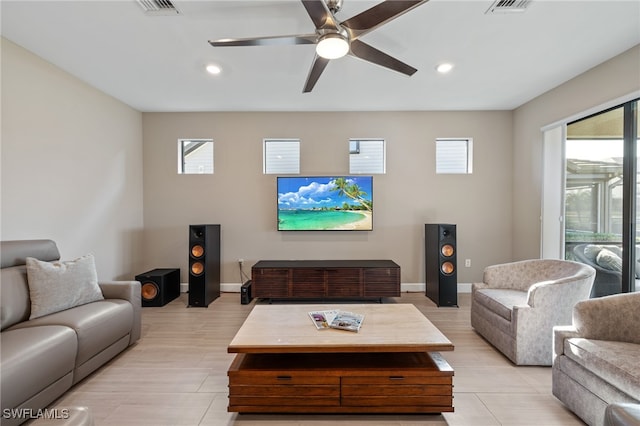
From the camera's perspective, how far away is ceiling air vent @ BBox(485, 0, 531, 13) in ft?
6.55

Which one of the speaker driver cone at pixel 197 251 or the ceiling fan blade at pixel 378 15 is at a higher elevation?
the ceiling fan blade at pixel 378 15

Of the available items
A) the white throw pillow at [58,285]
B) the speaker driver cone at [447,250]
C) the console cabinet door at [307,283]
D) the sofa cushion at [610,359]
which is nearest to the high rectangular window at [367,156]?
the speaker driver cone at [447,250]

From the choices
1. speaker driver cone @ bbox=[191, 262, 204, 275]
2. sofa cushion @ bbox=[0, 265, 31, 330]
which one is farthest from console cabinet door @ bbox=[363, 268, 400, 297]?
sofa cushion @ bbox=[0, 265, 31, 330]

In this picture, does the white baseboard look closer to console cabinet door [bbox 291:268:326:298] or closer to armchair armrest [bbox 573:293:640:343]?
console cabinet door [bbox 291:268:326:298]

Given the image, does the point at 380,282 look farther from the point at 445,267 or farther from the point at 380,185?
the point at 380,185

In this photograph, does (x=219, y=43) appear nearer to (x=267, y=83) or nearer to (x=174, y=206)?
(x=267, y=83)

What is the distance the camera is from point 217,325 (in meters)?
3.11

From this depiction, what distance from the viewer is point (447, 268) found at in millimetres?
3664

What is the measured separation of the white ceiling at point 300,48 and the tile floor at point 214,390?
2706mm

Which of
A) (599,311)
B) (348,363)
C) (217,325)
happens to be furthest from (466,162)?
(217,325)

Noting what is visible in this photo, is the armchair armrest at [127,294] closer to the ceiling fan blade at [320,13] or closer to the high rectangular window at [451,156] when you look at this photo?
the ceiling fan blade at [320,13]

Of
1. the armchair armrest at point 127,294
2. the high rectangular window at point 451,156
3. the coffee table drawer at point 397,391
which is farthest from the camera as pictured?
the high rectangular window at point 451,156

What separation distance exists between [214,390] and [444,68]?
350 centimetres

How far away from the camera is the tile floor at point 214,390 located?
67.5 inches
